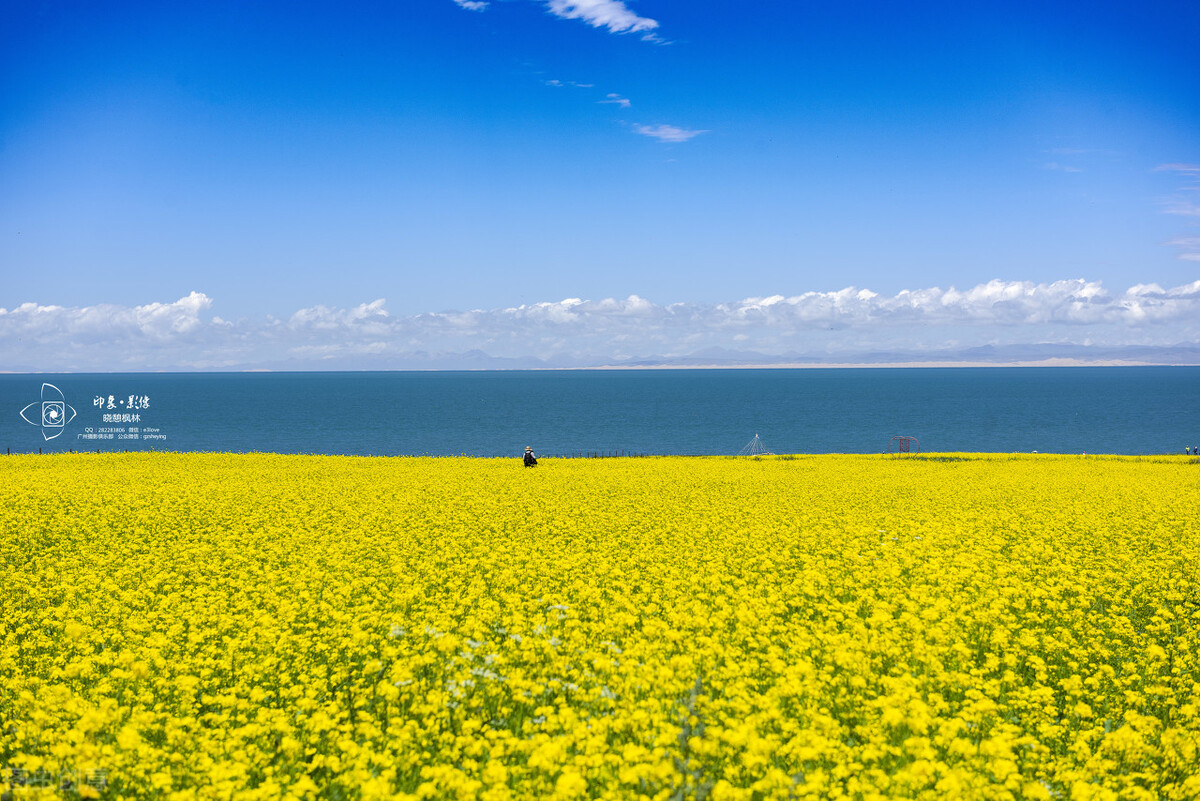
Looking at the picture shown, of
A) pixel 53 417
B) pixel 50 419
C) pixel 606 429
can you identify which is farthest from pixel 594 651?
pixel 53 417

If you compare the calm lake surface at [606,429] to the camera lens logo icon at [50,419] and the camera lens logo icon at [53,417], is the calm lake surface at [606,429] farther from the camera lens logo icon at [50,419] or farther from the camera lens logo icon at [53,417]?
the camera lens logo icon at [53,417]

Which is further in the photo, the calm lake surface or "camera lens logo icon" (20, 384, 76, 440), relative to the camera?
"camera lens logo icon" (20, 384, 76, 440)

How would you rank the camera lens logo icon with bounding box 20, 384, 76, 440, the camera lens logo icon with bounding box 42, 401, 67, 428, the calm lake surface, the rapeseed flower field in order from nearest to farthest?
the rapeseed flower field, the calm lake surface, the camera lens logo icon with bounding box 20, 384, 76, 440, the camera lens logo icon with bounding box 42, 401, 67, 428

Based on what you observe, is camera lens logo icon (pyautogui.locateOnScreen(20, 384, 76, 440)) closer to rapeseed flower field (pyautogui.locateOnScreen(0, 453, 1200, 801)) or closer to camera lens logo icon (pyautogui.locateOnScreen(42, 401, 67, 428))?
camera lens logo icon (pyautogui.locateOnScreen(42, 401, 67, 428))

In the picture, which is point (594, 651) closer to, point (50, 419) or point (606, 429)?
point (606, 429)

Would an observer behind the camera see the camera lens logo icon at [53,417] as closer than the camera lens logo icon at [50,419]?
No

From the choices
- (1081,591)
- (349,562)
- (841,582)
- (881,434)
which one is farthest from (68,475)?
(881,434)

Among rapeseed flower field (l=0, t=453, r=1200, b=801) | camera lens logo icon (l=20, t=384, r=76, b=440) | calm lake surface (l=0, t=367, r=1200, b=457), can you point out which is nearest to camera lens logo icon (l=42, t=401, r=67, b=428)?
camera lens logo icon (l=20, t=384, r=76, b=440)

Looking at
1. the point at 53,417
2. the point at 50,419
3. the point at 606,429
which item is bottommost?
the point at 606,429

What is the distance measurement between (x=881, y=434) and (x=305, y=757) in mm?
123841

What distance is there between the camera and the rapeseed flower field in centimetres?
927

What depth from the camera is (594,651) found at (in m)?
13.4

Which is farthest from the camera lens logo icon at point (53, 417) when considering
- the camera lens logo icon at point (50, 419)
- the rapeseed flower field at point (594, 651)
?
the rapeseed flower field at point (594, 651)

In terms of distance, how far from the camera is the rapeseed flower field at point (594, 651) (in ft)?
30.4
